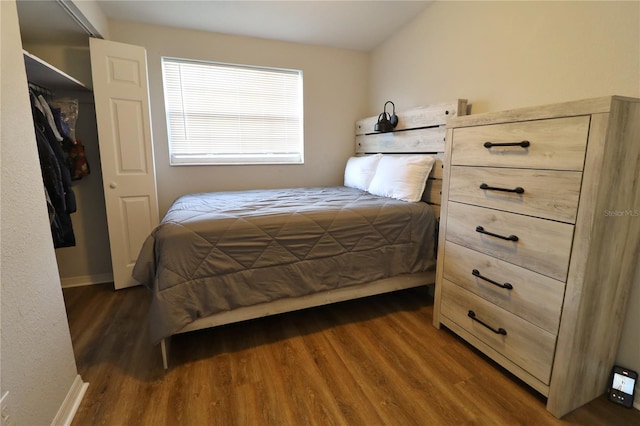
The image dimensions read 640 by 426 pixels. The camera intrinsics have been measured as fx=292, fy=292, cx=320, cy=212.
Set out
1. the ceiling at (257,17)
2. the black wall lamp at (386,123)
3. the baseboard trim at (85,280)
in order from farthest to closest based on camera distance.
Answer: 1. the black wall lamp at (386,123)
2. the baseboard trim at (85,280)
3. the ceiling at (257,17)

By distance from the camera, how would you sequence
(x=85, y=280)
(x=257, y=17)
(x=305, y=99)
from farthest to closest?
(x=305, y=99) < (x=85, y=280) < (x=257, y=17)

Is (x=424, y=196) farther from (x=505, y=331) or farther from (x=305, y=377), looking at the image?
(x=305, y=377)

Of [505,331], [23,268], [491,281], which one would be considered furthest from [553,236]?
[23,268]

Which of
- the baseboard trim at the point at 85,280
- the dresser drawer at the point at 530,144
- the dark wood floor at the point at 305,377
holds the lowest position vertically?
the dark wood floor at the point at 305,377

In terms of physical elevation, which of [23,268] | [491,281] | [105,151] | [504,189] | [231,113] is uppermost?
[231,113]

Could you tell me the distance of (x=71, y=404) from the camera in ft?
4.24

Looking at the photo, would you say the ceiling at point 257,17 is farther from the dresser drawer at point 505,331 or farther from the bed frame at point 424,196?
the dresser drawer at point 505,331

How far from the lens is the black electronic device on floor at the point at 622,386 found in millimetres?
1312

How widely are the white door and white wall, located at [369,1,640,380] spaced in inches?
Answer: 92.6

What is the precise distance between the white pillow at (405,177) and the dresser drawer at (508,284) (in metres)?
0.58

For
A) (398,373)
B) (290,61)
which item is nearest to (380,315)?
(398,373)

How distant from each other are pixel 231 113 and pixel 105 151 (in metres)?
1.19

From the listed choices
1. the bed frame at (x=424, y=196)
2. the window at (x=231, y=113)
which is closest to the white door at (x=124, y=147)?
the window at (x=231, y=113)

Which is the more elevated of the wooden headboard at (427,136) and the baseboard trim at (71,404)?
the wooden headboard at (427,136)
